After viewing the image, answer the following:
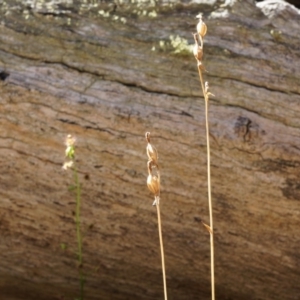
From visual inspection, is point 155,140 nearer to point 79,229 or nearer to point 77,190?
point 77,190

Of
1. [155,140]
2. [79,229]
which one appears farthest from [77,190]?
[155,140]

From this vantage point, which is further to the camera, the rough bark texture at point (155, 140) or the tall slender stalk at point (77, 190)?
the rough bark texture at point (155, 140)

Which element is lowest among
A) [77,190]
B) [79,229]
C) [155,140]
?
[79,229]

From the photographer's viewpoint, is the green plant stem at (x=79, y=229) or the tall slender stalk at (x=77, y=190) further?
the green plant stem at (x=79, y=229)

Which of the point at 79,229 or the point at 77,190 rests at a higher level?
the point at 77,190

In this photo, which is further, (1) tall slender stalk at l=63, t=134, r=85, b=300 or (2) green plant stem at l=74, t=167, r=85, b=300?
(2) green plant stem at l=74, t=167, r=85, b=300

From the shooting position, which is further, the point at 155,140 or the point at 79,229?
the point at 79,229

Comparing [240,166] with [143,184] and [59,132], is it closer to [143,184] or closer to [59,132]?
[143,184]

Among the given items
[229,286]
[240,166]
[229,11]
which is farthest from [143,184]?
[229,11]
